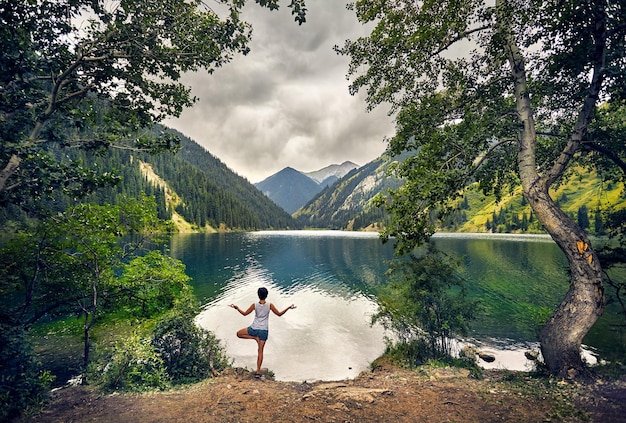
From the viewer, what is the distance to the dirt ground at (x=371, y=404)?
663cm

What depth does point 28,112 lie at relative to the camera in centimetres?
781

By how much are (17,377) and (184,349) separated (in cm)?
679

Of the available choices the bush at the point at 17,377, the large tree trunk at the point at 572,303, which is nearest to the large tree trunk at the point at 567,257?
the large tree trunk at the point at 572,303

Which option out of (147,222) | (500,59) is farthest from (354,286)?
(500,59)

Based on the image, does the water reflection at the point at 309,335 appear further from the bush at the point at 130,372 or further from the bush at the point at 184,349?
the bush at the point at 130,372

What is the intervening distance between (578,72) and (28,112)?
17.0 metres

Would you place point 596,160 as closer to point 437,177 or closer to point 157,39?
point 437,177

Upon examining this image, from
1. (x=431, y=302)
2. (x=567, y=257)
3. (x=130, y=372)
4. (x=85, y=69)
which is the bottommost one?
(x=130, y=372)

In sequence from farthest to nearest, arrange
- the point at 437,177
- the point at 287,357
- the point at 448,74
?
the point at 287,357
the point at 448,74
the point at 437,177

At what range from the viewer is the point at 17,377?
747cm

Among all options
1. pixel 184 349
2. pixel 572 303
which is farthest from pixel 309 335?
pixel 572 303

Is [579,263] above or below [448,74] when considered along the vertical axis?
below

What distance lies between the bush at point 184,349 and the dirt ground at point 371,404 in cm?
375

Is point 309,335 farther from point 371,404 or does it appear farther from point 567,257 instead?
point 567,257
